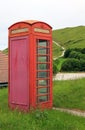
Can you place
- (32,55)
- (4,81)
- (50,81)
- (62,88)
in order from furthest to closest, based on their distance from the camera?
(4,81) < (62,88) < (50,81) < (32,55)

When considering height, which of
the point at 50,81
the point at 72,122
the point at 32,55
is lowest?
the point at 72,122

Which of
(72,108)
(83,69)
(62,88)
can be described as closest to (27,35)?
→ (72,108)

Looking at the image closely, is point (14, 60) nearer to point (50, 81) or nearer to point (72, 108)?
point (50, 81)

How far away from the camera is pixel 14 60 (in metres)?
10.9

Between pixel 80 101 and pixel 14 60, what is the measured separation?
109 inches

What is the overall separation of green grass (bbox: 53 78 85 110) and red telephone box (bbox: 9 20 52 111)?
112 centimetres

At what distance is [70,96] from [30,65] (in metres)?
3.31

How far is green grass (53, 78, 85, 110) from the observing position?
11.9 metres

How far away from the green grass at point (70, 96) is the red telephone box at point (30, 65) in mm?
1119

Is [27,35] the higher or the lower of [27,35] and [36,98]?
the higher

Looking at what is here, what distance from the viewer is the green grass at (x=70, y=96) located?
11.9 metres

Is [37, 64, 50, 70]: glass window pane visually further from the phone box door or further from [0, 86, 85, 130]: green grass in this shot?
[0, 86, 85, 130]: green grass

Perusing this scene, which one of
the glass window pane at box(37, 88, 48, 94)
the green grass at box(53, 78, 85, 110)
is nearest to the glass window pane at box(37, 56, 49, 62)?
the glass window pane at box(37, 88, 48, 94)

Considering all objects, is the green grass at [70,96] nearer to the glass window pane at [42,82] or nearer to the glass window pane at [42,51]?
the glass window pane at [42,82]
